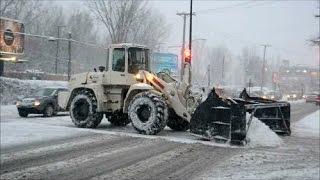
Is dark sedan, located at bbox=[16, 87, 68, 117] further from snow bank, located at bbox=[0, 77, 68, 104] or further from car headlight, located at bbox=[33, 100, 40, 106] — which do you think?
snow bank, located at bbox=[0, 77, 68, 104]

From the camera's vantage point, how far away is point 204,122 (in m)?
16.5

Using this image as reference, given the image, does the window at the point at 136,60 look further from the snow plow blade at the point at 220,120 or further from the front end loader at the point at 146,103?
the snow plow blade at the point at 220,120

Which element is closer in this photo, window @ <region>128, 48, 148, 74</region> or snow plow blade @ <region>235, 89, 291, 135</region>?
snow plow blade @ <region>235, 89, 291, 135</region>

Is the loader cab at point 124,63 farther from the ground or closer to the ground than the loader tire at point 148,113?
farther from the ground

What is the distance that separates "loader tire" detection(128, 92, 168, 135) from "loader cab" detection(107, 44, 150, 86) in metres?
1.35

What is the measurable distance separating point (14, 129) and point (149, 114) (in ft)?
14.6

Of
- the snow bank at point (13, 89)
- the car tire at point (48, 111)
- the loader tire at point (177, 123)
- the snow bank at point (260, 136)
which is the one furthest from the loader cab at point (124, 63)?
the snow bank at point (13, 89)

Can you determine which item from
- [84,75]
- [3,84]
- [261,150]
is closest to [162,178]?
[261,150]

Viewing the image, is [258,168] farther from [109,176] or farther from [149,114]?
[149,114]

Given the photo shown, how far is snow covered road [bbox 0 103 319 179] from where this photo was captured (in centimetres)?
1062

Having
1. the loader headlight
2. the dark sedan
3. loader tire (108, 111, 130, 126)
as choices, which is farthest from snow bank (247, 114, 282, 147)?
the dark sedan

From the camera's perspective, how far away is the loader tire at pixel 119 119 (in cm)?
2103

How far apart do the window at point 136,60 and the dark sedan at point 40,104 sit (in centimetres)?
771

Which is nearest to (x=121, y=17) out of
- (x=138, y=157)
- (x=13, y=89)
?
(x=13, y=89)
